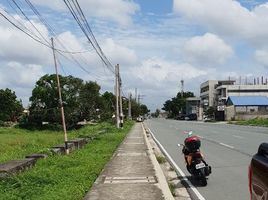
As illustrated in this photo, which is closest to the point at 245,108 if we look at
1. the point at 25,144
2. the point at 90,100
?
the point at 90,100

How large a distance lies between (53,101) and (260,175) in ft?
269

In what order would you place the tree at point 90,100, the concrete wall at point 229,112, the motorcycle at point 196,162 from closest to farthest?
1. the motorcycle at point 196,162
2. the tree at point 90,100
3. the concrete wall at point 229,112

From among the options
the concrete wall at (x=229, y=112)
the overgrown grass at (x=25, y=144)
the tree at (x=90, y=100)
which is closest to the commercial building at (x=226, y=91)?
the concrete wall at (x=229, y=112)

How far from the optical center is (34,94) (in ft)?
280

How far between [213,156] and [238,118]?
280 feet

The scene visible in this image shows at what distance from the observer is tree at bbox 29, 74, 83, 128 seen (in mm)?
82750

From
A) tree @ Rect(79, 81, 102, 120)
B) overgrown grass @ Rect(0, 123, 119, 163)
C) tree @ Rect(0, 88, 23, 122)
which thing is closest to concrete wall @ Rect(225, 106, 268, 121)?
tree @ Rect(79, 81, 102, 120)

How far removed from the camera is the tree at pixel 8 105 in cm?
10438

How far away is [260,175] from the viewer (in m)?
3.91

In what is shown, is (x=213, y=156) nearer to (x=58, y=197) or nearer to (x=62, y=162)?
(x=62, y=162)

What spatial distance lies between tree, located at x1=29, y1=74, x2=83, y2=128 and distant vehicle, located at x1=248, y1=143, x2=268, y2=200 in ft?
259

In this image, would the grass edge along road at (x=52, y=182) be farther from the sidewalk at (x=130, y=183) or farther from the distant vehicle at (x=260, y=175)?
the distant vehicle at (x=260, y=175)

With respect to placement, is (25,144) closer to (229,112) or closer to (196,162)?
(196,162)

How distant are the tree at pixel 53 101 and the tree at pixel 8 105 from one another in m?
19.9
